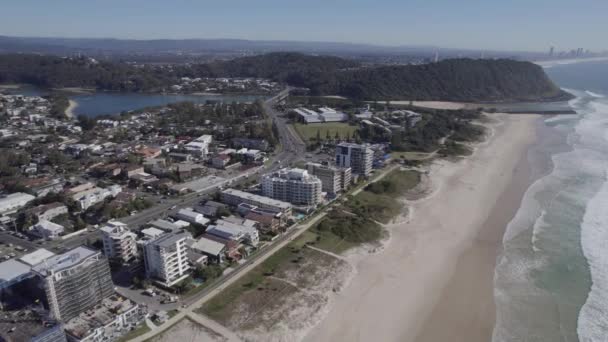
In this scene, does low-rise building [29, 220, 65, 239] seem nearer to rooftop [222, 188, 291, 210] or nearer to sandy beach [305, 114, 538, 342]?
rooftop [222, 188, 291, 210]

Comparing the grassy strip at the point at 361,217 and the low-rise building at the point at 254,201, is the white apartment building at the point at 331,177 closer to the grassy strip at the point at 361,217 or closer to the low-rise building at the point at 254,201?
the grassy strip at the point at 361,217

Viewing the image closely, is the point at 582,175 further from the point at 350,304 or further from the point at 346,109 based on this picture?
the point at 346,109

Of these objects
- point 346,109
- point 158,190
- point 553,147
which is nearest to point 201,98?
point 346,109

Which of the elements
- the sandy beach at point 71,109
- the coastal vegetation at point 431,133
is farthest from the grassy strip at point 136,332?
the sandy beach at point 71,109

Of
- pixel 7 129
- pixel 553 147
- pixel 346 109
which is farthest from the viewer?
pixel 346 109

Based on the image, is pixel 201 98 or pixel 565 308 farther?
pixel 201 98

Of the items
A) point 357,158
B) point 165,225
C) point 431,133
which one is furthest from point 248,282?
point 431,133

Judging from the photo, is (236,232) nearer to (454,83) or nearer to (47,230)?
(47,230)
